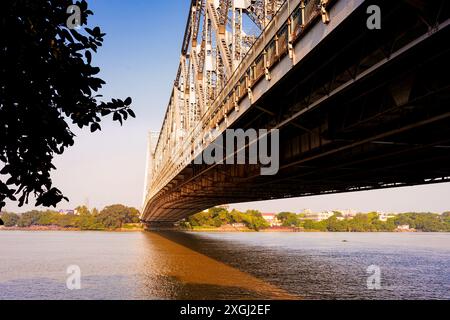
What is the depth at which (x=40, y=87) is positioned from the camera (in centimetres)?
530

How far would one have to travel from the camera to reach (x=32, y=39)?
16.3 feet

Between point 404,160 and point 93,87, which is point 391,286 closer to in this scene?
point 404,160

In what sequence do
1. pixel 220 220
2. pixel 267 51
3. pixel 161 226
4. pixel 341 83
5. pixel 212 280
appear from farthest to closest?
pixel 220 220 → pixel 161 226 → pixel 212 280 → pixel 267 51 → pixel 341 83

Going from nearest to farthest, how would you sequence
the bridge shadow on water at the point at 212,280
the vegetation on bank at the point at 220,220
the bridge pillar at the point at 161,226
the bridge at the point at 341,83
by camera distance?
1. the bridge at the point at 341,83
2. the bridge shadow on water at the point at 212,280
3. the bridge pillar at the point at 161,226
4. the vegetation on bank at the point at 220,220

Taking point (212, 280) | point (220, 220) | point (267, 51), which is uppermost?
point (267, 51)

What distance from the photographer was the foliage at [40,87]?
16.1 ft

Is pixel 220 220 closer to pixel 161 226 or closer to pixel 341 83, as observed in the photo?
pixel 161 226

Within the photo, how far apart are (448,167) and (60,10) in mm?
27117

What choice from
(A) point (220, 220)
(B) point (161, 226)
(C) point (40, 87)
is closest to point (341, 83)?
(C) point (40, 87)

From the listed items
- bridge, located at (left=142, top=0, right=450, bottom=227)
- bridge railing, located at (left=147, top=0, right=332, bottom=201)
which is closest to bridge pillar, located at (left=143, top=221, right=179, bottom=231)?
bridge, located at (left=142, top=0, right=450, bottom=227)

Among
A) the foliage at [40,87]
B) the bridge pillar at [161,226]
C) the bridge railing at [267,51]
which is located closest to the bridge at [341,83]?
the bridge railing at [267,51]

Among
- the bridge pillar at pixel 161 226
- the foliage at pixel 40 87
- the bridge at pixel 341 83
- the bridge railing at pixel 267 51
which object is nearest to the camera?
the foliage at pixel 40 87

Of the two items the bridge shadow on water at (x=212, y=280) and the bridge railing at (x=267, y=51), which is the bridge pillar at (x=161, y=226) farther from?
the bridge railing at (x=267, y=51)
